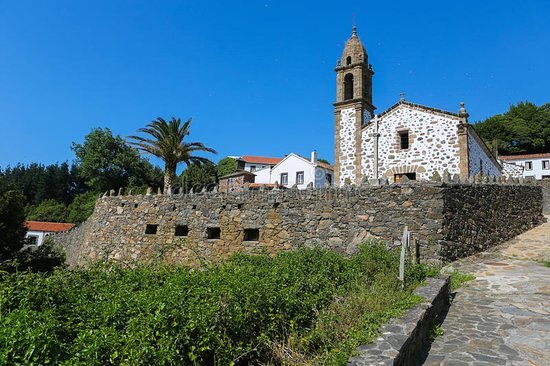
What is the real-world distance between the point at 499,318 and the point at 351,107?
49.2 ft

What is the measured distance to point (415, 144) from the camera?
17.9 metres

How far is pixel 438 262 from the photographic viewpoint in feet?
30.9

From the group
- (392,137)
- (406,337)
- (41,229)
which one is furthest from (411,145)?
(41,229)

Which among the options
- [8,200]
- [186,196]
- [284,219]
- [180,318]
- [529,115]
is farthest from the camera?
[529,115]

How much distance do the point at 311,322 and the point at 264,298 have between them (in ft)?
2.37

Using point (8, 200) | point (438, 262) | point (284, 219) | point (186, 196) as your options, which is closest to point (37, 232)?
point (8, 200)

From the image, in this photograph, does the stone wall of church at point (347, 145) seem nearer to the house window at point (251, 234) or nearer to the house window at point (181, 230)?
the house window at point (251, 234)

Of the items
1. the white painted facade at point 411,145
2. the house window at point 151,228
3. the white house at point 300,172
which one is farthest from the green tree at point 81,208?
the white painted facade at point 411,145

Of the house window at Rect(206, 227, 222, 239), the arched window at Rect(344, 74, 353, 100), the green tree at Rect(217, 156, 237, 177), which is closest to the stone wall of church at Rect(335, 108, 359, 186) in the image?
the arched window at Rect(344, 74, 353, 100)

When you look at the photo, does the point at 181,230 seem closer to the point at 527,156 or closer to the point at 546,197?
the point at 546,197

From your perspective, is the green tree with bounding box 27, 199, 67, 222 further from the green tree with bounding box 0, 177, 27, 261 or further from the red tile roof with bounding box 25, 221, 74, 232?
the green tree with bounding box 0, 177, 27, 261

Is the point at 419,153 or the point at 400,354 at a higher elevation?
the point at 419,153

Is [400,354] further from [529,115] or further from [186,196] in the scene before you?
[529,115]

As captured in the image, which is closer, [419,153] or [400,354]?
[400,354]
